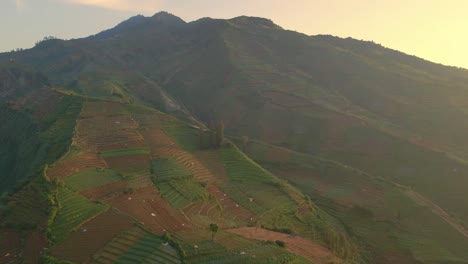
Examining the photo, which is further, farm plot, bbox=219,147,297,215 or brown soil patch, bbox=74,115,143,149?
brown soil patch, bbox=74,115,143,149

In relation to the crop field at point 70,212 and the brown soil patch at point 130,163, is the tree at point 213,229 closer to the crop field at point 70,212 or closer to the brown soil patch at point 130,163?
the crop field at point 70,212

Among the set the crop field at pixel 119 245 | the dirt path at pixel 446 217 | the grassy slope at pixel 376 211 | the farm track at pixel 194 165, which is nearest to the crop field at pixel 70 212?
the crop field at pixel 119 245

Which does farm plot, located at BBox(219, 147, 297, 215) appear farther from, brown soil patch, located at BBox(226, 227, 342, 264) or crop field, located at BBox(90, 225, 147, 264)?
crop field, located at BBox(90, 225, 147, 264)

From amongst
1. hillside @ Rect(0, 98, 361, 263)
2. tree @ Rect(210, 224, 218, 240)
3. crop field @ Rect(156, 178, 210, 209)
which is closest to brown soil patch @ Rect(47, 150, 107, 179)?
hillside @ Rect(0, 98, 361, 263)

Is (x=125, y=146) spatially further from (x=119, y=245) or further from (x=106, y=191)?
Answer: (x=119, y=245)

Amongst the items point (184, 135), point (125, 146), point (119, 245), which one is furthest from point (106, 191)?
point (184, 135)

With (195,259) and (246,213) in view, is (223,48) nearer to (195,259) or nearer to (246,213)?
(246,213)
